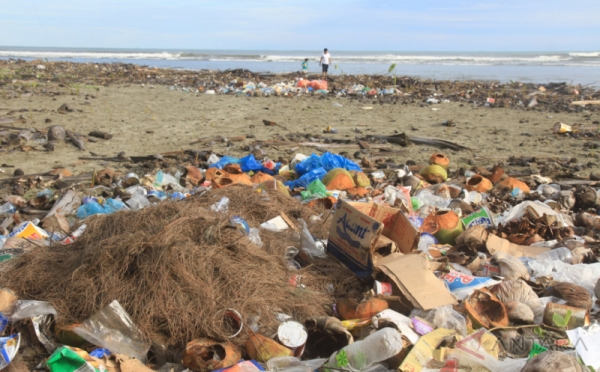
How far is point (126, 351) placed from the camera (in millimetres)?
2461

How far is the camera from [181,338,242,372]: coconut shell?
7.64ft

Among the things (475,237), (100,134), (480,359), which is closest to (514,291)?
(480,359)

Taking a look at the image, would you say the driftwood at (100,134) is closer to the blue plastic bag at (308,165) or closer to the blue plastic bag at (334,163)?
the blue plastic bag at (308,165)

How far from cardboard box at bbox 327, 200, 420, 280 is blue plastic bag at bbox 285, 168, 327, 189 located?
6.68 feet

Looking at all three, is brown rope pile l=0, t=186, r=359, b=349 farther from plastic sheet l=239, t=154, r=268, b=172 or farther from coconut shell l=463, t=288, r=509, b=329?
plastic sheet l=239, t=154, r=268, b=172

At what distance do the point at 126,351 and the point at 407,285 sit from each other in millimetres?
1590

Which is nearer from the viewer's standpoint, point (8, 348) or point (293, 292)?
point (8, 348)

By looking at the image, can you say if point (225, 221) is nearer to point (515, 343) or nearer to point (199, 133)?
point (515, 343)

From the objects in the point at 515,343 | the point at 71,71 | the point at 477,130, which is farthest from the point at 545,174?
the point at 71,71

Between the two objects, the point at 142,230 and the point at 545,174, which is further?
the point at 545,174

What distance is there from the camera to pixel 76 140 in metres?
7.82

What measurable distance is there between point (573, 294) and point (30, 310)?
312cm

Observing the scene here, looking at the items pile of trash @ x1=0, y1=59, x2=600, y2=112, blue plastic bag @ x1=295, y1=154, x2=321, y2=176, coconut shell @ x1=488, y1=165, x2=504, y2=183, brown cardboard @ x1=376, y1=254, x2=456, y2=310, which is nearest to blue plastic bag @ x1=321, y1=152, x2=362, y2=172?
blue plastic bag @ x1=295, y1=154, x2=321, y2=176

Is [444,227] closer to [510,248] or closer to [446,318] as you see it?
[510,248]
